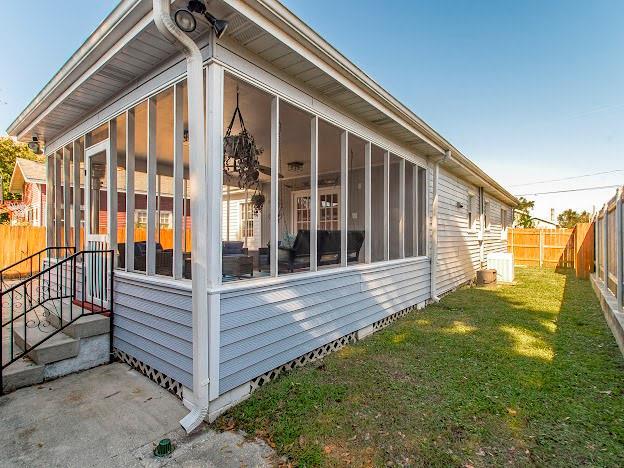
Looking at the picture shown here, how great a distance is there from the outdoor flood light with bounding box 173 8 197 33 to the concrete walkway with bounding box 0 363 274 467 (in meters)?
2.97

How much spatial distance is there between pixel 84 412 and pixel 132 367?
843mm

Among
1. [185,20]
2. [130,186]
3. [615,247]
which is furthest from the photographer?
[615,247]

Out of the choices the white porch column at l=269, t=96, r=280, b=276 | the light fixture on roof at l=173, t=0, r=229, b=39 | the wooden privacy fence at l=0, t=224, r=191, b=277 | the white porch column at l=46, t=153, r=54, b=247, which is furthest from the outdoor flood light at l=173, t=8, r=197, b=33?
the wooden privacy fence at l=0, t=224, r=191, b=277

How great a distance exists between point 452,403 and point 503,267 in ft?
26.5

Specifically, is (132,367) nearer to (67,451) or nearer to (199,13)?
(67,451)

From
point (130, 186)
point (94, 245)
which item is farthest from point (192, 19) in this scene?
point (94, 245)

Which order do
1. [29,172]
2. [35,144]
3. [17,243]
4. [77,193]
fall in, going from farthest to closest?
[29,172]
[17,243]
[35,144]
[77,193]

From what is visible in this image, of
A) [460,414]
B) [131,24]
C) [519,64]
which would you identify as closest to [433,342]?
[460,414]

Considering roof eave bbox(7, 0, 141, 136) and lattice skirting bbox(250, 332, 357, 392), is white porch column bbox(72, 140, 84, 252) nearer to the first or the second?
roof eave bbox(7, 0, 141, 136)

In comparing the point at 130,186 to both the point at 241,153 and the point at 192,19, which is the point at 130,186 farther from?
the point at 192,19

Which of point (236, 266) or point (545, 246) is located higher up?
point (236, 266)

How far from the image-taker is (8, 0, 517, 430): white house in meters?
2.59

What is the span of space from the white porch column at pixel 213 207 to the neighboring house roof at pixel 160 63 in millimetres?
421

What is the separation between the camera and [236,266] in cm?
330
